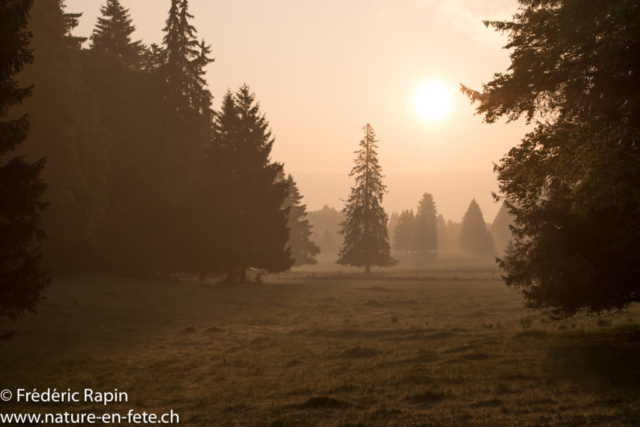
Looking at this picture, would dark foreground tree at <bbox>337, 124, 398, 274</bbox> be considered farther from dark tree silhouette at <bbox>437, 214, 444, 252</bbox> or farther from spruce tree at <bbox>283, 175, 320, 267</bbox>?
dark tree silhouette at <bbox>437, 214, 444, 252</bbox>

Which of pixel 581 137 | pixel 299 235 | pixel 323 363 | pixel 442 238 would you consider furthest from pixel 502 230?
pixel 581 137

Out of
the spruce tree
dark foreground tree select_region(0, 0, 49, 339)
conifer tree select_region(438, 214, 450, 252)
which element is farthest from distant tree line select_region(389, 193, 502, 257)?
dark foreground tree select_region(0, 0, 49, 339)

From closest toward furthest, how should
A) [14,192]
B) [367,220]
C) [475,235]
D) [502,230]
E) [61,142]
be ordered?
[14,192]
[61,142]
[367,220]
[475,235]
[502,230]

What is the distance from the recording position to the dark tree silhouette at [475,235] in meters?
141

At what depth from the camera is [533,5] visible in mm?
16406

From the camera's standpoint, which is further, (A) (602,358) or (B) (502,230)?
(B) (502,230)

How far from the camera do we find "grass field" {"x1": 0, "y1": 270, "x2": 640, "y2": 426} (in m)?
10.9

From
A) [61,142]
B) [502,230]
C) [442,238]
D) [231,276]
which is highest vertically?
[502,230]

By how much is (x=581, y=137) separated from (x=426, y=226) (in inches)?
4910

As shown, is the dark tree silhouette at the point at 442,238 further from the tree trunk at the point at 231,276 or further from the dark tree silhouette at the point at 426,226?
the tree trunk at the point at 231,276

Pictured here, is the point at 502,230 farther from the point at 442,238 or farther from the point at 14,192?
the point at 14,192

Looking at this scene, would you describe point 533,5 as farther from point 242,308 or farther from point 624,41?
point 242,308

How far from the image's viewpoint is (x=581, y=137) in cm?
1312

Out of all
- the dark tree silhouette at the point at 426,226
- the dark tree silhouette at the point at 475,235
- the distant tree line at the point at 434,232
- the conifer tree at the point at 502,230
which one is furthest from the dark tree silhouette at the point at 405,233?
the conifer tree at the point at 502,230
